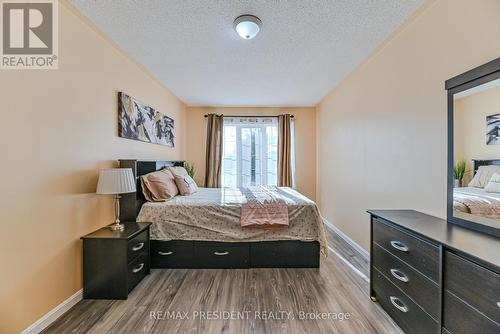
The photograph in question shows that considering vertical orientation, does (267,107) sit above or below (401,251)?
above

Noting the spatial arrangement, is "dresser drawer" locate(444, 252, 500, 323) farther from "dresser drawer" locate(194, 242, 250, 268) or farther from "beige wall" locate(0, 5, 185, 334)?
"beige wall" locate(0, 5, 185, 334)

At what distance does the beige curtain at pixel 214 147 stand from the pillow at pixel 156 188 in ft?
6.78

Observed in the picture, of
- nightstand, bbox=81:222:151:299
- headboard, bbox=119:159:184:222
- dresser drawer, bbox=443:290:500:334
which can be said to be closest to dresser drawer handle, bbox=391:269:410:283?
dresser drawer, bbox=443:290:500:334

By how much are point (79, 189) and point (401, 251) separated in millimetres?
2708

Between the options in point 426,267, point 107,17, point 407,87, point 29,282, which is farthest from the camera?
point 407,87

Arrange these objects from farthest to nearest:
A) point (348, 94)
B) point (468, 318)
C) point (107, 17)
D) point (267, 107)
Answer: point (267, 107), point (348, 94), point (107, 17), point (468, 318)

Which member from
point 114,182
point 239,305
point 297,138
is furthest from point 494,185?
point 297,138

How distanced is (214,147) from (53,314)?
12.3ft

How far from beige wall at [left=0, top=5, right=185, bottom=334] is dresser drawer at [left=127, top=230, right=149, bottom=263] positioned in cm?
44

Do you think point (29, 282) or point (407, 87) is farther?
point (407, 87)

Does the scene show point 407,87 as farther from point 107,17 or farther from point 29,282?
point 29,282

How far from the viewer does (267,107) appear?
5.17 metres

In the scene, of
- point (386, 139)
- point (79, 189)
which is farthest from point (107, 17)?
point (386, 139)

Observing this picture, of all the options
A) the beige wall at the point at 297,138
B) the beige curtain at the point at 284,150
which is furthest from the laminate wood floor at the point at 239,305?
the beige wall at the point at 297,138
